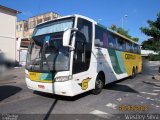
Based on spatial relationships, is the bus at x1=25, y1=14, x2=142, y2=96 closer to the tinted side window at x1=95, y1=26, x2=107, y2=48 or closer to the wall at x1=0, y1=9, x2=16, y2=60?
the tinted side window at x1=95, y1=26, x2=107, y2=48

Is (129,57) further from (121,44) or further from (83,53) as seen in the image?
(83,53)

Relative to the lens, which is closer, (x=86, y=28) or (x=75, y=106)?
(x=75, y=106)

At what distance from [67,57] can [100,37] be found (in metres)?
2.84

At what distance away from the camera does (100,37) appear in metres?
8.79

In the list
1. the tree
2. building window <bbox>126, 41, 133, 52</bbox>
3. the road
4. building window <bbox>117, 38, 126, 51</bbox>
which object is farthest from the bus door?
the tree

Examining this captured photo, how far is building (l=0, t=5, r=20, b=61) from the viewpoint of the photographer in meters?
23.7

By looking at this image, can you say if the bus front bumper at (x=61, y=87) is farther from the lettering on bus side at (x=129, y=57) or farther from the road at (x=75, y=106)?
the lettering on bus side at (x=129, y=57)

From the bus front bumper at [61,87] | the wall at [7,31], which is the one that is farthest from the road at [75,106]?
the wall at [7,31]

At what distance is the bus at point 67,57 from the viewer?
648 centimetres

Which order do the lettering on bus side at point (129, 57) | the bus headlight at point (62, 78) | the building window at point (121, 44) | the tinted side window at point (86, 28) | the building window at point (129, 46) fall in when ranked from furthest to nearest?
1. the building window at point (129, 46)
2. the lettering on bus side at point (129, 57)
3. the building window at point (121, 44)
4. the tinted side window at point (86, 28)
5. the bus headlight at point (62, 78)

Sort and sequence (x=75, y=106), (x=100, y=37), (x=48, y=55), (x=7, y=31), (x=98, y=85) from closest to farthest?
(x=75, y=106) < (x=48, y=55) < (x=98, y=85) < (x=100, y=37) < (x=7, y=31)

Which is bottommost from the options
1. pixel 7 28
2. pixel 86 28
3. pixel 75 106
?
pixel 75 106

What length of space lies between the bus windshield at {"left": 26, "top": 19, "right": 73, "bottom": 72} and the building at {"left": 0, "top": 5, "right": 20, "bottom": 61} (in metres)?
17.1

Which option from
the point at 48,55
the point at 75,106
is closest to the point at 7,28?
the point at 48,55
